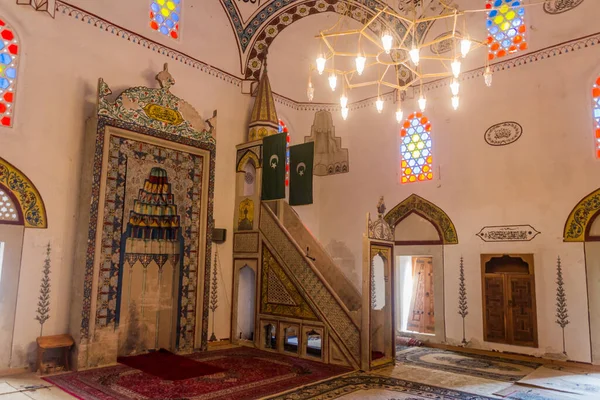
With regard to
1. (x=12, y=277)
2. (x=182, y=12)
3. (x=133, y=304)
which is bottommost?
(x=133, y=304)

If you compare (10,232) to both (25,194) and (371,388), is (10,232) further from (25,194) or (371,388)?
(371,388)

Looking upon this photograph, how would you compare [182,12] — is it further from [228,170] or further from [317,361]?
[317,361]

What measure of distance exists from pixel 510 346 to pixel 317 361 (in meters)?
2.83

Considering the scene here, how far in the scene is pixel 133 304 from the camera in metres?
5.83

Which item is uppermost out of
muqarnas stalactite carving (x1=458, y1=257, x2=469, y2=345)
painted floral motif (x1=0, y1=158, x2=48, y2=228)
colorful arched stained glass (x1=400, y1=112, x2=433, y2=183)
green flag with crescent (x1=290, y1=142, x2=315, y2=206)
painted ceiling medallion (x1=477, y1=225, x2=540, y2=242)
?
colorful arched stained glass (x1=400, y1=112, x2=433, y2=183)

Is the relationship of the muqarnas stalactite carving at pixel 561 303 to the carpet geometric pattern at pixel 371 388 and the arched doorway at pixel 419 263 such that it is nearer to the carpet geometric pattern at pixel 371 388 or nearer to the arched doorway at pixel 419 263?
the arched doorway at pixel 419 263

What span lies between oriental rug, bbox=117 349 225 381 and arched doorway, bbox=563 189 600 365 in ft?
15.2

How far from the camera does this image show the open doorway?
326 inches

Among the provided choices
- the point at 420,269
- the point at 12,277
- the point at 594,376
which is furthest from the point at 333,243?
the point at 12,277

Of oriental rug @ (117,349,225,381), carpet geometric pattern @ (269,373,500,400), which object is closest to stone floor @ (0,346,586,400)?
carpet geometric pattern @ (269,373,500,400)

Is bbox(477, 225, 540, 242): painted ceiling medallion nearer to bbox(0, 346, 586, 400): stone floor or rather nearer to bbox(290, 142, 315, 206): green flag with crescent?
bbox(0, 346, 586, 400): stone floor

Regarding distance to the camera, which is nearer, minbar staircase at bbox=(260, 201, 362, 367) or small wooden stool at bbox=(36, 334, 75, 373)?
small wooden stool at bbox=(36, 334, 75, 373)

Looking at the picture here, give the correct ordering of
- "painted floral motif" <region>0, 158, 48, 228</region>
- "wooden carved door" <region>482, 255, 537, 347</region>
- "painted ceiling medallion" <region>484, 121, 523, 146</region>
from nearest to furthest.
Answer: "painted floral motif" <region>0, 158, 48, 228</region>
"wooden carved door" <region>482, 255, 537, 347</region>
"painted ceiling medallion" <region>484, 121, 523, 146</region>

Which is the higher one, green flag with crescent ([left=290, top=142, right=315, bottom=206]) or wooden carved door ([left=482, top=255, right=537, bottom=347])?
green flag with crescent ([left=290, top=142, right=315, bottom=206])
